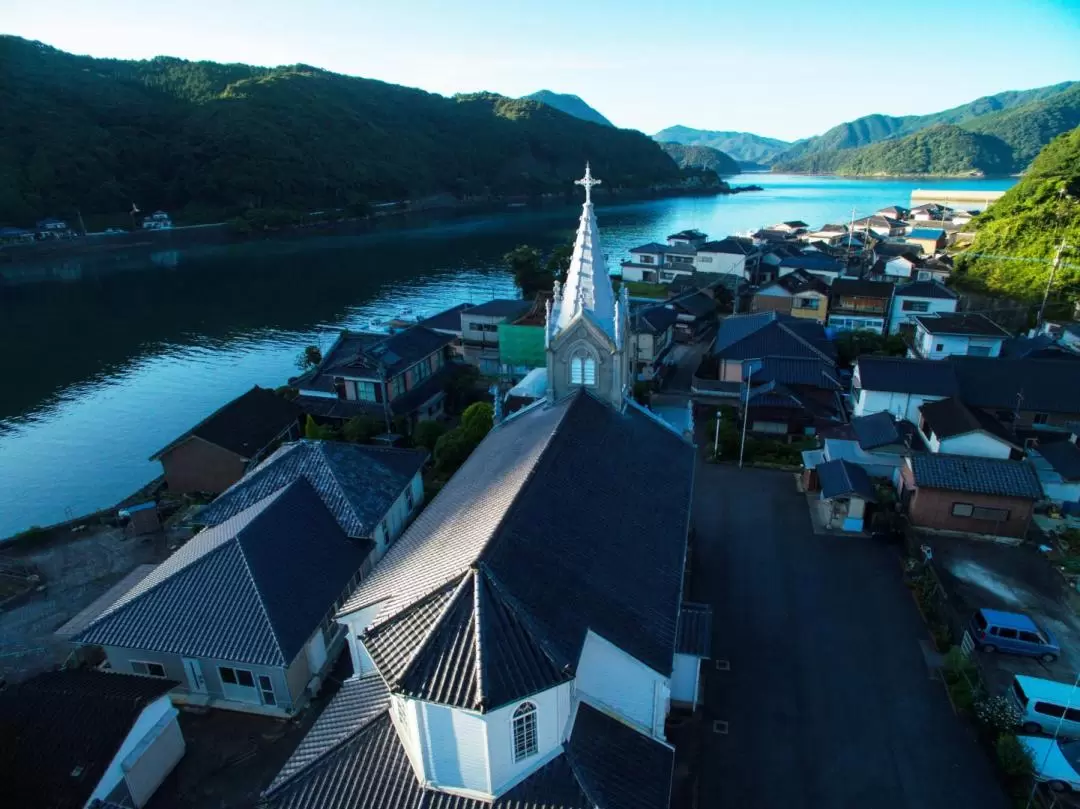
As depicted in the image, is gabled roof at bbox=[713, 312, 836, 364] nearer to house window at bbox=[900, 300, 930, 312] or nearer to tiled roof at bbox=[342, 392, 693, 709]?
house window at bbox=[900, 300, 930, 312]

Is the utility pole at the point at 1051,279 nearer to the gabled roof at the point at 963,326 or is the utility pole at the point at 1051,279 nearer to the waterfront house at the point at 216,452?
the gabled roof at the point at 963,326

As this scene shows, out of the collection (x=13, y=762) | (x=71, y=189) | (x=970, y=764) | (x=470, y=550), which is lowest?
(x=970, y=764)

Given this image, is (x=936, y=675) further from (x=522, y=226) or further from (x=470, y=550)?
(x=522, y=226)

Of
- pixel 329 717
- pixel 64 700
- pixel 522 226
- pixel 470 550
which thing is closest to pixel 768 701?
pixel 470 550

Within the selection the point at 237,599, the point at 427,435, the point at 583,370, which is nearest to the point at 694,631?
the point at 583,370

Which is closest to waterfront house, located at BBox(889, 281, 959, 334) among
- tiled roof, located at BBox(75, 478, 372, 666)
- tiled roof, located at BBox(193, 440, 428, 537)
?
tiled roof, located at BBox(193, 440, 428, 537)

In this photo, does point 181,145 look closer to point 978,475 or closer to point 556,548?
point 556,548
